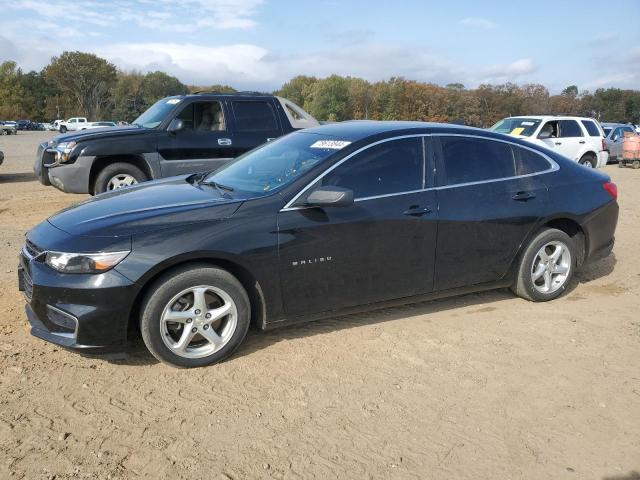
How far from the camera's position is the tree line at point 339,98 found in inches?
2906

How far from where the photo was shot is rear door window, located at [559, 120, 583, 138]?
15.9m

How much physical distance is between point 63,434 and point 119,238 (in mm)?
1172

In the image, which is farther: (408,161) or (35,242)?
(408,161)

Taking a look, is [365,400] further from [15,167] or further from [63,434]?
[15,167]

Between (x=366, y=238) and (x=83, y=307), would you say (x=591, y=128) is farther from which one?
(x=83, y=307)

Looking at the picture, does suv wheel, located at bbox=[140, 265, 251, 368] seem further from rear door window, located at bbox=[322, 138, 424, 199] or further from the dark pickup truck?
the dark pickup truck

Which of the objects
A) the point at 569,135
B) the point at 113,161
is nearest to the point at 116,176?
the point at 113,161

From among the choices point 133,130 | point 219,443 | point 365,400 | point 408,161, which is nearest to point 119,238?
point 219,443

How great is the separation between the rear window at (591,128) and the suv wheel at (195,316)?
A: 1548 cm

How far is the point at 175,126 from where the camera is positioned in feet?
28.1

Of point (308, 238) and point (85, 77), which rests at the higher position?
point (85, 77)

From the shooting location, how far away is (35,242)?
3748 millimetres

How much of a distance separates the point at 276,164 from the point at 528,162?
7.42 feet

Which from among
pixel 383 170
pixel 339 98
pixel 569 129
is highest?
pixel 339 98
